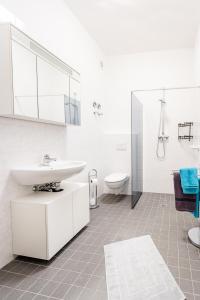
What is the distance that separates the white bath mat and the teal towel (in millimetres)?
686

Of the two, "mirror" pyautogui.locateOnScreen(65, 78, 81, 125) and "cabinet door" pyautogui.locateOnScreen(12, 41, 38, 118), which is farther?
"mirror" pyautogui.locateOnScreen(65, 78, 81, 125)

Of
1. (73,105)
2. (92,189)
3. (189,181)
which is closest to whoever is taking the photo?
(189,181)

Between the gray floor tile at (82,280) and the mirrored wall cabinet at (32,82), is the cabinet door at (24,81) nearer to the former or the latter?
the mirrored wall cabinet at (32,82)

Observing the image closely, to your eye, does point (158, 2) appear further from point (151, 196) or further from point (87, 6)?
point (151, 196)

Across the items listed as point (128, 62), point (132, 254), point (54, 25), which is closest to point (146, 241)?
point (132, 254)

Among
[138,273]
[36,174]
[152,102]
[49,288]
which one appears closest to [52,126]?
[36,174]

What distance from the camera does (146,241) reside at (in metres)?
2.32

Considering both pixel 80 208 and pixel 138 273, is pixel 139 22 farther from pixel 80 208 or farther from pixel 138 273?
pixel 138 273

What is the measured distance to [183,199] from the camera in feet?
7.50

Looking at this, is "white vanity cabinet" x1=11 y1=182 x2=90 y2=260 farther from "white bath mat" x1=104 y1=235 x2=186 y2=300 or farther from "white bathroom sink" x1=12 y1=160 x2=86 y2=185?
"white bath mat" x1=104 y1=235 x2=186 y2=300

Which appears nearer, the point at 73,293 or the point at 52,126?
the point at 73,293

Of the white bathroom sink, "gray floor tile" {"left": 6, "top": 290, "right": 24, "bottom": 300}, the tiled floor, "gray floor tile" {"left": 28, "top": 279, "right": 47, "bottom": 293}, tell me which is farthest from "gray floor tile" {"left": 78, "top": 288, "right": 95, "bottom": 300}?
the white bathroom sink

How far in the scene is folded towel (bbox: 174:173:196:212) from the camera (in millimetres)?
2264

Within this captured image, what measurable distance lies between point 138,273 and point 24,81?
6.20 feet
